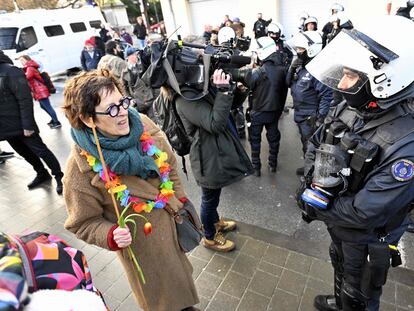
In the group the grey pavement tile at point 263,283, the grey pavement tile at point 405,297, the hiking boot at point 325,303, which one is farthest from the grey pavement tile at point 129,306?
the grey pavement tile at point 405,297

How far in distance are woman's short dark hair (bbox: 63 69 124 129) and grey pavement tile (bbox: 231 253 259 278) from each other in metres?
2.04

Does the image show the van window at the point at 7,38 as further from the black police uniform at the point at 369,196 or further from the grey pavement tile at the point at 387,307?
the grey pavement tile at the point at 387,307

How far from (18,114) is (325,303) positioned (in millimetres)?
4437

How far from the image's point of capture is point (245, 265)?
9.63ft

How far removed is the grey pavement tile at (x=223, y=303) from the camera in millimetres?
2559

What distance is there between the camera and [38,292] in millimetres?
800

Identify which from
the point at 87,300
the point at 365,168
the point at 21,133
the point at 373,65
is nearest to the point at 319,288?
the point at 365,168

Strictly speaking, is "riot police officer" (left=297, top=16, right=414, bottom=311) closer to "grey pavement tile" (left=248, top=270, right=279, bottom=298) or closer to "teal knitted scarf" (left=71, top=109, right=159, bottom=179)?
"grey pavement tile" (left=248, top=270, right=279, bottom=298)

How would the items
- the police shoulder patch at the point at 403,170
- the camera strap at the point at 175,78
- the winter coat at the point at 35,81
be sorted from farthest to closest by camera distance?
the winter coat at the point at 35,81 < the camera strap at the point at 175,78 < the police shoulder patch at the point at 403,170

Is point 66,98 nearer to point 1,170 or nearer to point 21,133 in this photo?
point 21,133

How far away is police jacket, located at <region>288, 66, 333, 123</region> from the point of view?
13.1ft

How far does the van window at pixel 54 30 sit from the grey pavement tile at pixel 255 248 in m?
15.0

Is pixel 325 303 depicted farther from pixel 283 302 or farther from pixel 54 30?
pixel 54 30

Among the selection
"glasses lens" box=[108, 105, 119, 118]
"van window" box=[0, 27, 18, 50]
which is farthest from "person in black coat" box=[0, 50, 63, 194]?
"van window" box=[0, 27, 18, 50]
